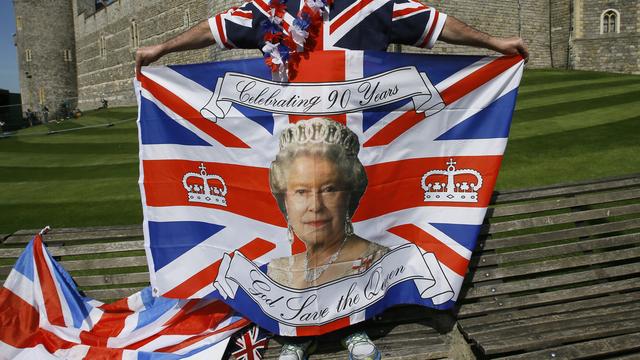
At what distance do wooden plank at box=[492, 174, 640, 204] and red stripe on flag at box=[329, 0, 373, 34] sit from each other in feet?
5.34

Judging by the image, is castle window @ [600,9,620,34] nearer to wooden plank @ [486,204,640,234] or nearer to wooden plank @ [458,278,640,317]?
wooden plank @ [486,204,640,234]

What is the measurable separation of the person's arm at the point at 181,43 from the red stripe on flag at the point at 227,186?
614mm

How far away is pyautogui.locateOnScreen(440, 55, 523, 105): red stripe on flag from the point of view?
103 inches

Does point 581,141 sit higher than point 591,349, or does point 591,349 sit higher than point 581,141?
point 581,141

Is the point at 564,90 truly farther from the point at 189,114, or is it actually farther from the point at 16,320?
the point at 16,320

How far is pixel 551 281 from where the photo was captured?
286cm

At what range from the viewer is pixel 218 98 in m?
2.61

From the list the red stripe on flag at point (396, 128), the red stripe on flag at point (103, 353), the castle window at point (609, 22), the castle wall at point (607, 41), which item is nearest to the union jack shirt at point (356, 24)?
the red stripe on flag at point (396, 128)

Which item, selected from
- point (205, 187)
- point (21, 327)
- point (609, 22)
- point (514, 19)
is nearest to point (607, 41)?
point (609, 22)

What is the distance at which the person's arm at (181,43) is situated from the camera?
2.59 metres

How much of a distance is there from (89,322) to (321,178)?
69.3 inches

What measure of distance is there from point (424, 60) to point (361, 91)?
413mm

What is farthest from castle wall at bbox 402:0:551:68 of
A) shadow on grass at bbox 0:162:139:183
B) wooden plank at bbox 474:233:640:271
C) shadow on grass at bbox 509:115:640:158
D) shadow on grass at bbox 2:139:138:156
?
wooden plank at bbox 474:233:640:271

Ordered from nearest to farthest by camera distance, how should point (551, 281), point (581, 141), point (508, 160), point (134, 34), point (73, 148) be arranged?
point (551, 281), point (508, 160), point (581, 141), point (73, 148), point (134, 34)
